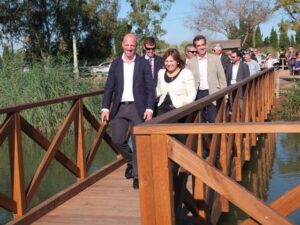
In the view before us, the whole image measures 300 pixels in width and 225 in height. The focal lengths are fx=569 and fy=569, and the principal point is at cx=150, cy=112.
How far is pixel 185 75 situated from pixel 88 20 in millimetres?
28819

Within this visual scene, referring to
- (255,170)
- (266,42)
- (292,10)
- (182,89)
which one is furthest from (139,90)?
(266,42)

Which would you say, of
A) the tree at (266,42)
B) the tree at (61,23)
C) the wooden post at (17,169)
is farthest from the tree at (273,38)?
the wooden post at (17,169)

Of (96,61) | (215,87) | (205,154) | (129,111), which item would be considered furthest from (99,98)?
(96,61)

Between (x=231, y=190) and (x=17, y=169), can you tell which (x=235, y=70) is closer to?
(x=17, y=169)

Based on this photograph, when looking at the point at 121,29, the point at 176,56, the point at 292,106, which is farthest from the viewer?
the point at 121,29

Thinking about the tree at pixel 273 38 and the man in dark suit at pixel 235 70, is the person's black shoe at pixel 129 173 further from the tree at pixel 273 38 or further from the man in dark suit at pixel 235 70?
the tree at pixel 273 38

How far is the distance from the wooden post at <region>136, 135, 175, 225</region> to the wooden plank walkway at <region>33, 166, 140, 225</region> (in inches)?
72.3

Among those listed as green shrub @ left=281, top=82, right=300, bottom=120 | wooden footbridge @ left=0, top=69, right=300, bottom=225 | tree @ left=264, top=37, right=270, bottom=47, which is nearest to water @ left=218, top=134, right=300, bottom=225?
wooden footbridge @ left=0, top=69, right=300, bottom=225

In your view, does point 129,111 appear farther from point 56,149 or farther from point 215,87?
point 215,87

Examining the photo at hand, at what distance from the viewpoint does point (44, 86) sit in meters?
11.8

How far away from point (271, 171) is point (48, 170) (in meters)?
3.34

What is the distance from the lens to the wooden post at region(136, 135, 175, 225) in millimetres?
2811

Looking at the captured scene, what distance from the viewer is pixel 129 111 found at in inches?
217

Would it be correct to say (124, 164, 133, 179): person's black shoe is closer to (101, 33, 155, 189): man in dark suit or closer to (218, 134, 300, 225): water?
(101, 33, 155, 189): man in dark suit
